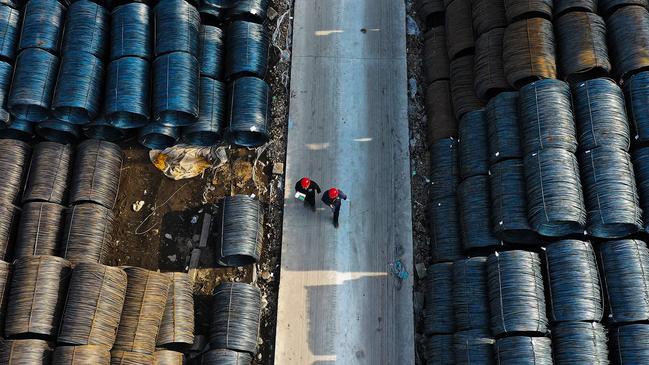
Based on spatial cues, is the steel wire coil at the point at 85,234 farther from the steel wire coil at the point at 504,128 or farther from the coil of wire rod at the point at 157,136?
the steel wire coil at the point at 504,128

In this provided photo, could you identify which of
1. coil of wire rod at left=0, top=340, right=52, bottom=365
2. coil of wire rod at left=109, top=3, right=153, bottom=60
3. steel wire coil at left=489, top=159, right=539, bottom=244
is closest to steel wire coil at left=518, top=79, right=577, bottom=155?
steel wire coil at left=489, top=159, right=539, bottom=244

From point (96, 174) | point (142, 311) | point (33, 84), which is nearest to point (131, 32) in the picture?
point (33, 84)

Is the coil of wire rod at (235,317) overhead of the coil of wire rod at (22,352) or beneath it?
overhead

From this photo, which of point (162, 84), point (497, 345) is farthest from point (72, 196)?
point (497, 345)

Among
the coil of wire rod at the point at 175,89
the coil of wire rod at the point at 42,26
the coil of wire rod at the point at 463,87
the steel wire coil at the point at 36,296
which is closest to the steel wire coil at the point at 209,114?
the coil of wire rod at the point at 175,89

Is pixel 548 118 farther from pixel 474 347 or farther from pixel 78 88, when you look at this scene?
pixel 78 88

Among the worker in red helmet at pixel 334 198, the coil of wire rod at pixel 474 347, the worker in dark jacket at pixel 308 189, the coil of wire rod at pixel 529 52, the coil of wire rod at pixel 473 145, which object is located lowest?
the coil of wire rod at pixel 474 347
